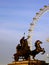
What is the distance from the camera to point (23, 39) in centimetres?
5134

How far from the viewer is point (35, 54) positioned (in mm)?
51375

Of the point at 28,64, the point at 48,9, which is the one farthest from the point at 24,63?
the point at 48,9

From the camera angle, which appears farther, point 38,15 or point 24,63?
point 38,15

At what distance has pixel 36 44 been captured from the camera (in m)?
51.0

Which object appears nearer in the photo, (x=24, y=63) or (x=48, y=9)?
(x=24, y=63)

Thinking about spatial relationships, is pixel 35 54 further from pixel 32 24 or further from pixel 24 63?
pixel 32 24

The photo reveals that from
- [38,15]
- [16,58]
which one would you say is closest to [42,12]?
[38,15]

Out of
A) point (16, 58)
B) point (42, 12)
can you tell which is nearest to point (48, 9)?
point (42, 12)

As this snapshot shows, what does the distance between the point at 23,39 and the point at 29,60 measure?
3070 mm

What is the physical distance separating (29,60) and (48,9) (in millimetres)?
30578

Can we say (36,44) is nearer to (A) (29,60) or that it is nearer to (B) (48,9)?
(A) (29,60)

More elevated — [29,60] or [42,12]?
[42,12]

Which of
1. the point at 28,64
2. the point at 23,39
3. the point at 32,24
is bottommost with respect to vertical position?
the point at 28,64

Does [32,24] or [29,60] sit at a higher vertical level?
[32,24]
